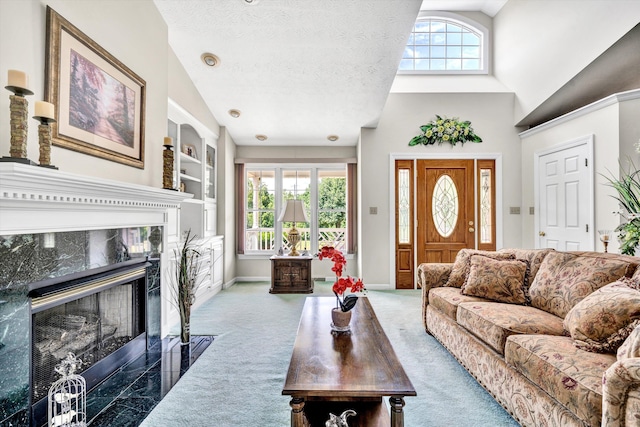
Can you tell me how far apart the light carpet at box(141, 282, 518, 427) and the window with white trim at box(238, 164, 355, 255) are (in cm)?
194

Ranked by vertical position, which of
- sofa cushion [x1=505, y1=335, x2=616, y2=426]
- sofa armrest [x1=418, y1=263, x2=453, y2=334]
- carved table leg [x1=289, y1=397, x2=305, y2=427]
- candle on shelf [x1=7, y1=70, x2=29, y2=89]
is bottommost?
carved table leg [x1=289, y1=397, x2=305, y2=427]

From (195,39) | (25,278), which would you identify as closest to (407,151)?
(195,39)

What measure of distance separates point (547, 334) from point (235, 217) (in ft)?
15.0

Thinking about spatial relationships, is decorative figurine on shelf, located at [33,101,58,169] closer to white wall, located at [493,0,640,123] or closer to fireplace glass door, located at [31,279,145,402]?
fireplace glass door, located at [31,279,145,402]

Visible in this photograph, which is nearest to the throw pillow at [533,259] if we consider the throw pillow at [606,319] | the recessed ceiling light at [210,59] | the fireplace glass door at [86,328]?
the throw pillow at [606,319]

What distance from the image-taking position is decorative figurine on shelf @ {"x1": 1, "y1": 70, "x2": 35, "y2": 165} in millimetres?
1393

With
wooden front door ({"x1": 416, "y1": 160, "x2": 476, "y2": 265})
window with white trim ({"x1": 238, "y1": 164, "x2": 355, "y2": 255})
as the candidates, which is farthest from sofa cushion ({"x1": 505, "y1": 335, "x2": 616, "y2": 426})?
window with white trim ({"x1": 238, "y1": 164, "x2": 355, "y2": 255})

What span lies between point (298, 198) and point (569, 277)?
4.02 metres

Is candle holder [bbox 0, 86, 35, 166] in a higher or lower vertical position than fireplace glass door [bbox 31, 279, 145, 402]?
higher

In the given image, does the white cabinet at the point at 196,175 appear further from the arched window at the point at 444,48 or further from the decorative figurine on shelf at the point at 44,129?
the arched window at the point at 444,48

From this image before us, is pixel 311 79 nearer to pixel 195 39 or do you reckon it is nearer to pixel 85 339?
pixel 195 39

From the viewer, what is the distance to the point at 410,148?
5031 mm

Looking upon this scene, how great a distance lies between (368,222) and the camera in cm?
501

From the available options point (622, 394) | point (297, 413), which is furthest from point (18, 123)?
point (622, 394)
